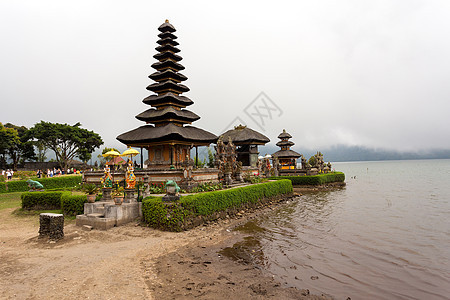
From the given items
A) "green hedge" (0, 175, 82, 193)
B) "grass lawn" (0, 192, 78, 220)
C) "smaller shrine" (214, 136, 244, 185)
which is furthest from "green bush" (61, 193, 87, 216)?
"green hedge" (0, 175, 82, 193)

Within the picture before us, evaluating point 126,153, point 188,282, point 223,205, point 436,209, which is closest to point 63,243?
point 188,282

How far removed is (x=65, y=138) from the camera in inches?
1850

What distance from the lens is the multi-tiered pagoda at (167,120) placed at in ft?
80.1

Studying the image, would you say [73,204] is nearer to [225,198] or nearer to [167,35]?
[225,198]

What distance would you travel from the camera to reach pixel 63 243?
1074 centimetres

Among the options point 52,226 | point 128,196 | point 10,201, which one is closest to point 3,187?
point 10,201

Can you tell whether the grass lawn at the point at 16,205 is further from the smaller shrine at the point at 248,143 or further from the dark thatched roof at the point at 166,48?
the smaller shrine at the point at 248,143

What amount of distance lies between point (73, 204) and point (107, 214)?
4.17 metres

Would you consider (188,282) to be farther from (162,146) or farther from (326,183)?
(326,183)

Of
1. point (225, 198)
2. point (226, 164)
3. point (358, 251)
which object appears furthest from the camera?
point (226, 164)

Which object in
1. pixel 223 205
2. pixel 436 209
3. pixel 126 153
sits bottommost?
pixel 436 209

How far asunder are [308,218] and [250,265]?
10.00 m

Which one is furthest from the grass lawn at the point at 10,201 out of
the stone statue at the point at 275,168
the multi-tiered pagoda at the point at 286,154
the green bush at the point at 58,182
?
the multi-tiered pagoda at the point at 286,154

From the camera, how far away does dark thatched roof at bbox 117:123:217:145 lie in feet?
77.1
